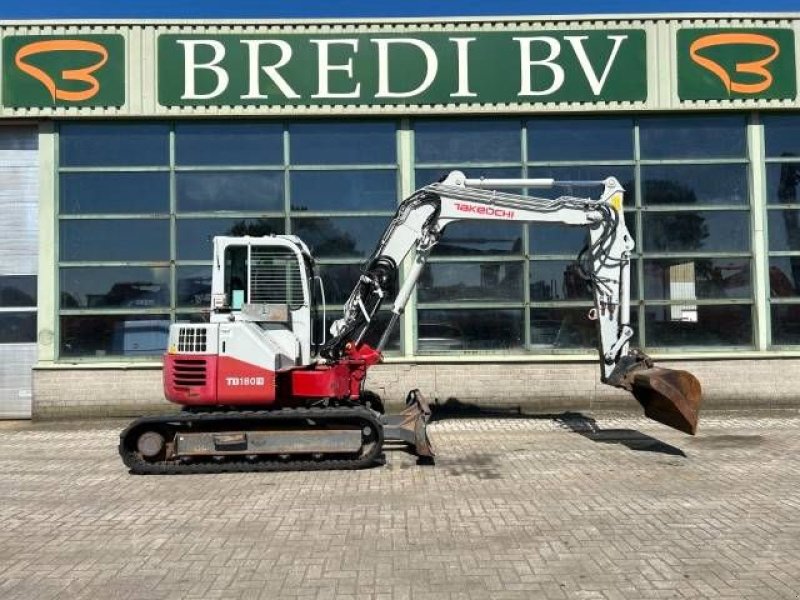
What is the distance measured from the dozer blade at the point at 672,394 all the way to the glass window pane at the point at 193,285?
24.0 ft

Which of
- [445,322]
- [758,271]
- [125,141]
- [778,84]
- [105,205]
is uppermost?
[778,84]

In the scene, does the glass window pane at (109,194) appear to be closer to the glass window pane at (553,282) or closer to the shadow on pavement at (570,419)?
the shadow on pavement at (570,419)

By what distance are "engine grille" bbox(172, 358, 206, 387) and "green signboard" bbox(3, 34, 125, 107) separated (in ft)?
20.2

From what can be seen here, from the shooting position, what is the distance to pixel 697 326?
13086mm

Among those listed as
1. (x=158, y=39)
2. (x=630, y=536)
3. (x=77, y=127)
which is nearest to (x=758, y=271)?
(x=630, y=536)

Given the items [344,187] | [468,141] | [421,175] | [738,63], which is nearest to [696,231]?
[738,63]

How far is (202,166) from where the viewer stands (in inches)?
513

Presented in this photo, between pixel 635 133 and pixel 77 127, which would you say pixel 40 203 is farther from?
pixel 635 133

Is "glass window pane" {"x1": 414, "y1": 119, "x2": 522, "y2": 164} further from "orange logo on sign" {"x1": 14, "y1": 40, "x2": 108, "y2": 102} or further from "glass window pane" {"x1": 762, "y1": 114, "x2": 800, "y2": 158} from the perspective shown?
"orange logo on sign" {"x1": 14, "y1": 40, "x2": 108, "y2": 102}

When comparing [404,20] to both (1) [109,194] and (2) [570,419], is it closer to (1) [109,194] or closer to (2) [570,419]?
(1) [109,194]

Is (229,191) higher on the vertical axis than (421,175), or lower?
lower

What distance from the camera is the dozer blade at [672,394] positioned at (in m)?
8.96

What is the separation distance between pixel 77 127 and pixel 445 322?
288 inches

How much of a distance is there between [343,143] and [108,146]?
4136 mm
